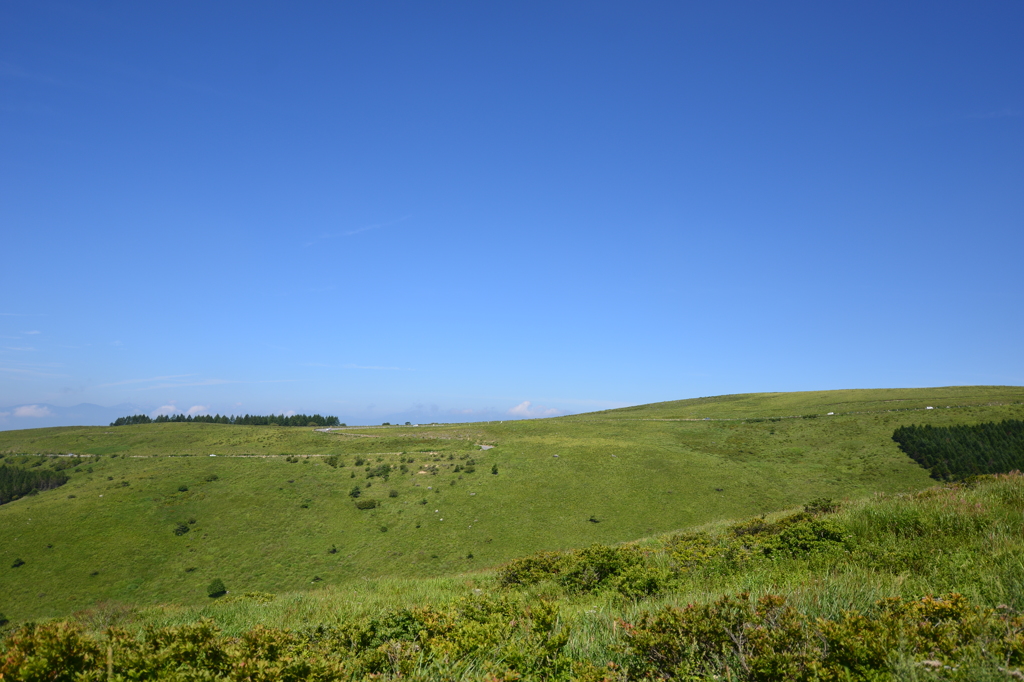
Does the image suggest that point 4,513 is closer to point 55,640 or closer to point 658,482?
point 55,640

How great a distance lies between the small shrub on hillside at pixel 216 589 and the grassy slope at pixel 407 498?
0.51 metres

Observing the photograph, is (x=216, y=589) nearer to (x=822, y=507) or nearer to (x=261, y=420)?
(x=822, y=507)

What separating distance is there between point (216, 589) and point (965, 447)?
244ft

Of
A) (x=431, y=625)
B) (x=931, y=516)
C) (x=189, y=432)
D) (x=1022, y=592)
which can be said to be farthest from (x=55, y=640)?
(x=189, y=432)

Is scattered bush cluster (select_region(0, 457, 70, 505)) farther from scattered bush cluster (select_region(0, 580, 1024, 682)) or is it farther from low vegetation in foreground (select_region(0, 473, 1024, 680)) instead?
scattered bush cluster (select_region(0, 580, 1024, 682))

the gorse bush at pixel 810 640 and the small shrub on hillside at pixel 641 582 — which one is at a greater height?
the gorse bush at pixel 810 640

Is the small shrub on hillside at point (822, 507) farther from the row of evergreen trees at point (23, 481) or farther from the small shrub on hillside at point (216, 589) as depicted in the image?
the row of evergreen trees at point (23, 481)

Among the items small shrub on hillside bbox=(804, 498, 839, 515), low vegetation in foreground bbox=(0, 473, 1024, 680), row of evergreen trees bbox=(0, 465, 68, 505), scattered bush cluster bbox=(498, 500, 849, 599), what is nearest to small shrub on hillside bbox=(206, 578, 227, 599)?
low vegetation in foreground bbox=(0, 473, 1024, 680)

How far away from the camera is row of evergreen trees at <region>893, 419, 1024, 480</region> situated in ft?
158

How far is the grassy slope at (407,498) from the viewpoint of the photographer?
36.9m

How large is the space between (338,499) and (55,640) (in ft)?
160

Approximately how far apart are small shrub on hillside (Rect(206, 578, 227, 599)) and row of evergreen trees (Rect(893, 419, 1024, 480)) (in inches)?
2574

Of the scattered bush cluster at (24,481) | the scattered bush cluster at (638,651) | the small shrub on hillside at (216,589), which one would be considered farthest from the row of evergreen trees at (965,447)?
the scattered bush cluster at (24,481)

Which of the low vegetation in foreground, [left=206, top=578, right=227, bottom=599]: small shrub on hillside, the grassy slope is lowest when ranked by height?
[left=206, top=578, right=227, bottom=599]: small shrub on hillside
